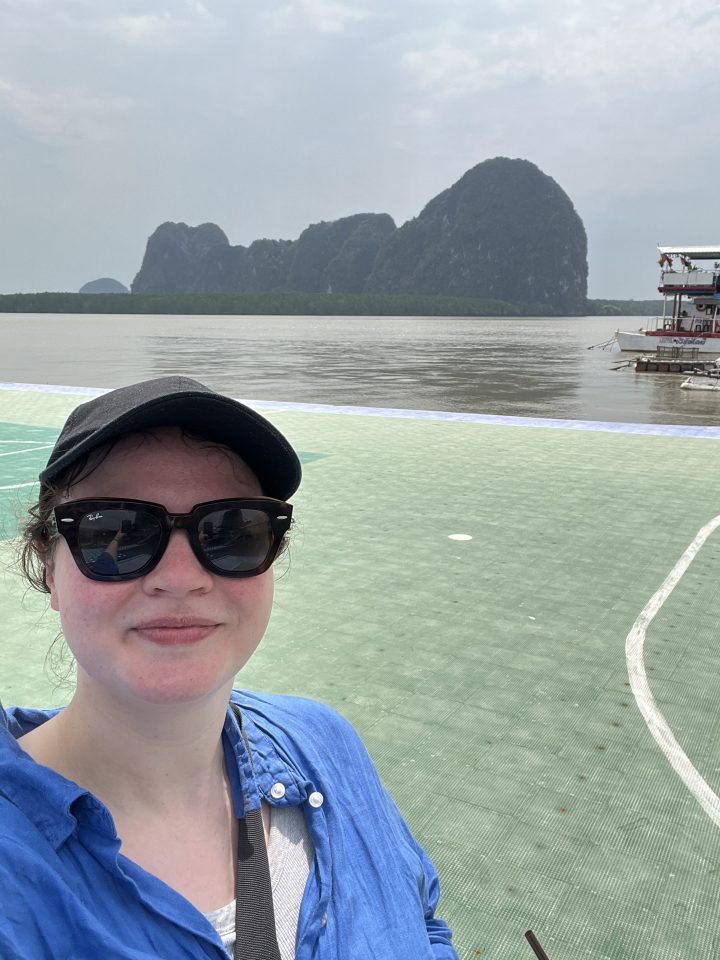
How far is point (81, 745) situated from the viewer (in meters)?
1.24

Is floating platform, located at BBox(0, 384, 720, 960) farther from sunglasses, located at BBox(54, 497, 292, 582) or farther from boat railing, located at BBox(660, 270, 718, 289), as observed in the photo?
boat railing, located at BBox(660, 270, 718, 289)

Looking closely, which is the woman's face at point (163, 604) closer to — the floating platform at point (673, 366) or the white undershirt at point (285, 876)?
the white undershirt at point (285, 876)

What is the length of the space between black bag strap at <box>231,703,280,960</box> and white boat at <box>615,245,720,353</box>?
49005mm

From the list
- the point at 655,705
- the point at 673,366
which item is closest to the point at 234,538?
the point at 655,705

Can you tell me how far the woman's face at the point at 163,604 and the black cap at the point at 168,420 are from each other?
41 mm

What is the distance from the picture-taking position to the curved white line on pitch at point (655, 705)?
3258 mm

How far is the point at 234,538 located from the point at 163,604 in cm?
15

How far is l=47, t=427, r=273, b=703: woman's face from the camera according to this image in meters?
1.21

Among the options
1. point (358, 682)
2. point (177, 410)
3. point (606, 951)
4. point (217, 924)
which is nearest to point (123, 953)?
point (217, 924)

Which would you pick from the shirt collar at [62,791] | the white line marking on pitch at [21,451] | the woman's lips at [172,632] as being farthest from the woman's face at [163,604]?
the white line marking on pitch at [21,451]

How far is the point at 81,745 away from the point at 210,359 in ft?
131

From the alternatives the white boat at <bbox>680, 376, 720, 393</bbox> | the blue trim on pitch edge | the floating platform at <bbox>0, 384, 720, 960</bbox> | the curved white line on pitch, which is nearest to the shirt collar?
the floating platform at <bbox>0, 384, 720, 960</bbox>

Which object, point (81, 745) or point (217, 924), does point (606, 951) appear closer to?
point (217, 924)

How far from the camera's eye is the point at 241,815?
4.40ft
